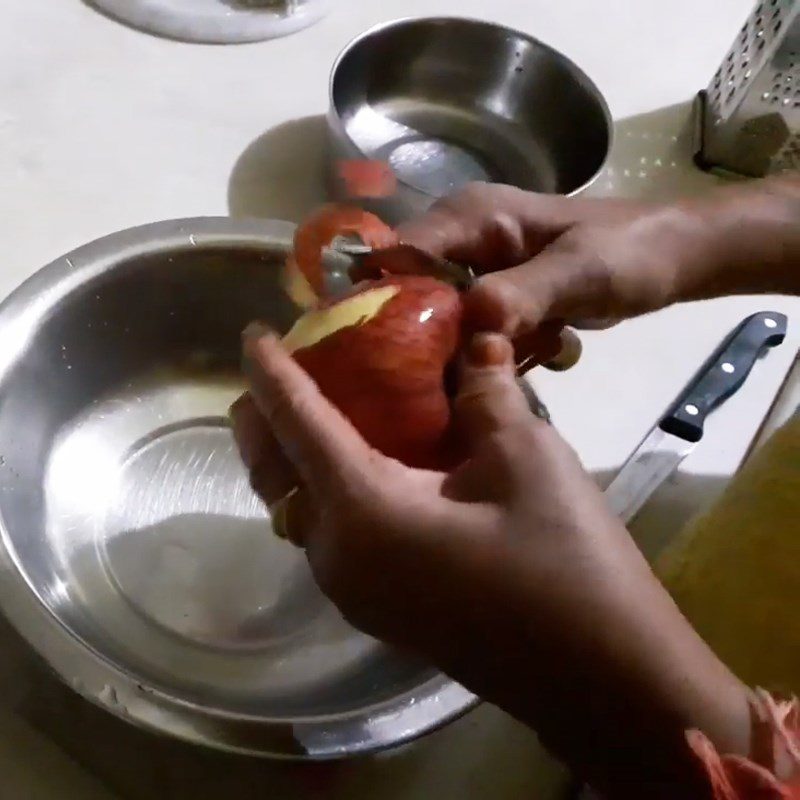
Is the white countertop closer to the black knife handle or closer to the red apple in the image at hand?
the black knife handle

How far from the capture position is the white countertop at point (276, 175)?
1.68 ft

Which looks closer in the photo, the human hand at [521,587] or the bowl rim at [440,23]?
the human hand at [521,587]

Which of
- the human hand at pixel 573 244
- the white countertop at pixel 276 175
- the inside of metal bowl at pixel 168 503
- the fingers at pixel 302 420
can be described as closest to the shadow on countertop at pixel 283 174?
the white countertop at pixel 276 175

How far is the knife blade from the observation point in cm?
63

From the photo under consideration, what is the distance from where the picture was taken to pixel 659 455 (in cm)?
65

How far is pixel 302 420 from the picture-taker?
1.31 feet

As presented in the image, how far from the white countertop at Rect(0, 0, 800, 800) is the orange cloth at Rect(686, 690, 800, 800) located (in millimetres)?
177

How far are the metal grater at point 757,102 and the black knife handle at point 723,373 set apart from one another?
190mm

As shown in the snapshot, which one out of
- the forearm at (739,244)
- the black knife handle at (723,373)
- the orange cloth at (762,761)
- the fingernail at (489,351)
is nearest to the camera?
the orange cloth at (762,761)

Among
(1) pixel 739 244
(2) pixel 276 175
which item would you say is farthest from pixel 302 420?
(2) pixel 276 175

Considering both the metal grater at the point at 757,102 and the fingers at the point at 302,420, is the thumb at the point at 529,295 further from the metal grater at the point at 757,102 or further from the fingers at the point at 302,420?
the metal grater at the point at 757,102

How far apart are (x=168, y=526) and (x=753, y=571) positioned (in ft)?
1.10

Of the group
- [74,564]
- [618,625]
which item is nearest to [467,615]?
[618,625]

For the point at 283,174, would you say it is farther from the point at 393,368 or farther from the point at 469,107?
→ the point at 393,368
